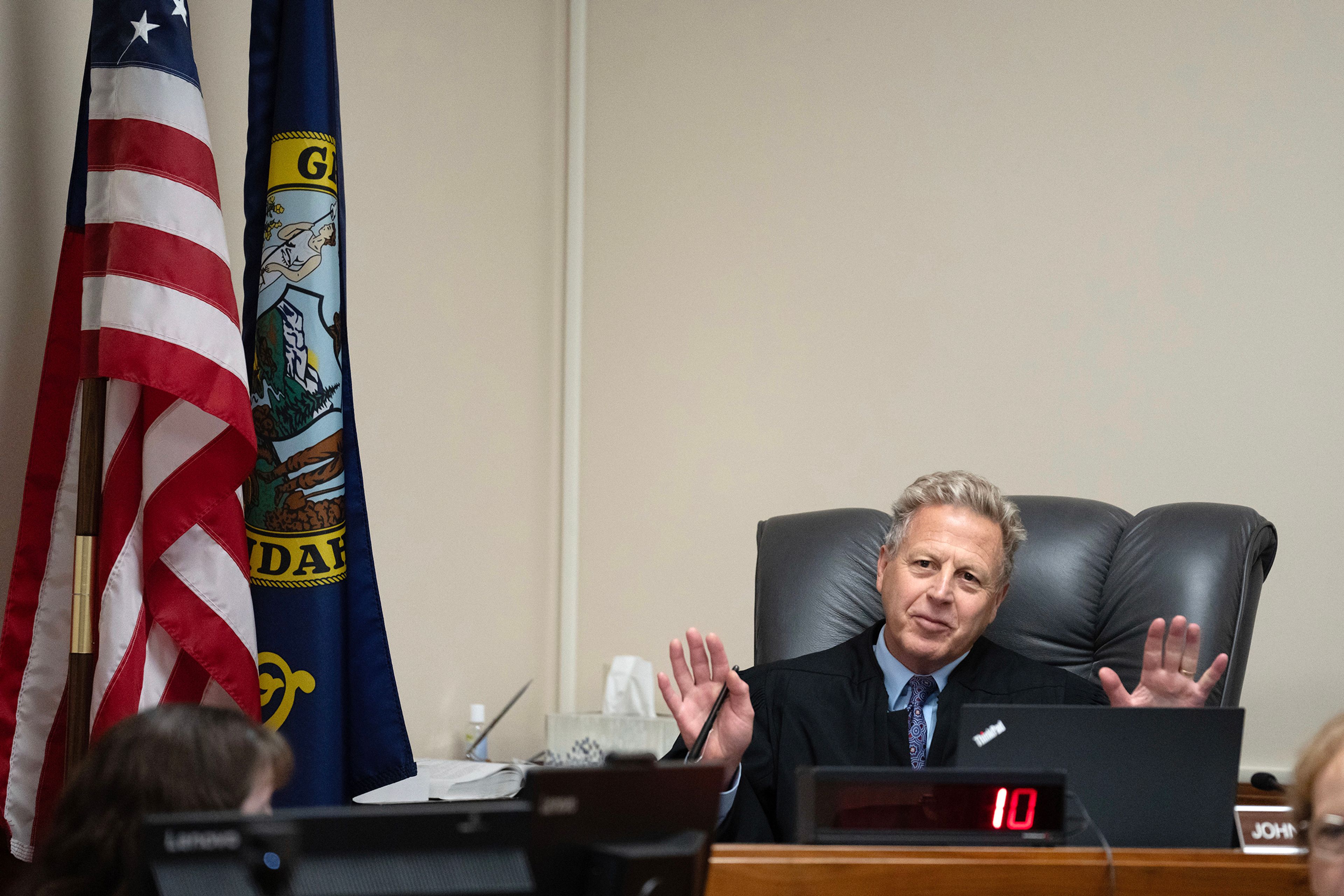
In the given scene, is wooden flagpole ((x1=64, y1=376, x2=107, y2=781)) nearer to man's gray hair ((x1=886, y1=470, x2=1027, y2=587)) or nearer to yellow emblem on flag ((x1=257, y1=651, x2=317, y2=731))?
yellow emblem on flag ((x1=257, y1=651, x2=317, y2=731))

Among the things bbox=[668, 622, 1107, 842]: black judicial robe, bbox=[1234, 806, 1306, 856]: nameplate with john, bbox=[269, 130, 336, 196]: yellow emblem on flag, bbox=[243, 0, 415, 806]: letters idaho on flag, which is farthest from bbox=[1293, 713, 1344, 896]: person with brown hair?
bbox=[269, 130, 336, 196]: yellow emblem on flag

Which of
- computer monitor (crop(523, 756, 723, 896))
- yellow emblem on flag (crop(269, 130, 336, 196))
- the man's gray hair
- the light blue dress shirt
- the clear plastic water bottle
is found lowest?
the clear plastic water bottle

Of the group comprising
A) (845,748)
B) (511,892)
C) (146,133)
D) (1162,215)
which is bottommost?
(845,748)

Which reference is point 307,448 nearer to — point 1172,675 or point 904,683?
point 904,683

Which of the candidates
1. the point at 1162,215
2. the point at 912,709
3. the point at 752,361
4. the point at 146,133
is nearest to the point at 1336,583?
the point at 1162,215

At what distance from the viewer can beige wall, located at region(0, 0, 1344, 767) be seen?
8.45 feet

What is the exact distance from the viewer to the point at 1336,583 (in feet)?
8.28

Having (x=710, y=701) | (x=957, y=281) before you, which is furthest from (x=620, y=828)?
(x=957, y=281)

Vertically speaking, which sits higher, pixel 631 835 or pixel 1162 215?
pixel 1162 215

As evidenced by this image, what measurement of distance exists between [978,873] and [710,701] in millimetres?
603

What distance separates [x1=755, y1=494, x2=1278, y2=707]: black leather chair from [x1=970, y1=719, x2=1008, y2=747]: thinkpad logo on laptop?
696 millimetres

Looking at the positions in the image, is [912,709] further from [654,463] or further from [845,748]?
[654,463]

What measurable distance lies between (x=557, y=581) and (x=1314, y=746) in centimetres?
237

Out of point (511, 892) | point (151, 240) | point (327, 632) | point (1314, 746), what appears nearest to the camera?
point (511, 892)
